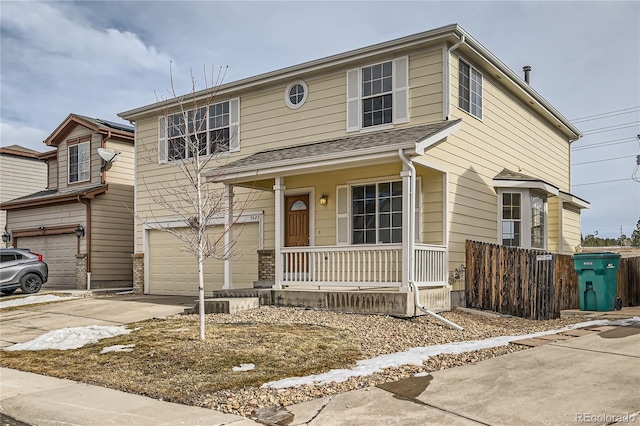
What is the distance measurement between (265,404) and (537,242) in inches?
429

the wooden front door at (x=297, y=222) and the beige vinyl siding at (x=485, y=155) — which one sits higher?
the beige vinyl siding at (x=485, y=155)

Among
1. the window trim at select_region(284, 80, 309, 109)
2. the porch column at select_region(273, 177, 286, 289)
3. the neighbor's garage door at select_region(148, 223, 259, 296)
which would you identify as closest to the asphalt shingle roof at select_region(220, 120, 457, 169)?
the porch column at select_region(273, 177, 286, 289)

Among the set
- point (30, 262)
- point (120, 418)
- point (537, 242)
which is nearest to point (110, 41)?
point (30, 262)

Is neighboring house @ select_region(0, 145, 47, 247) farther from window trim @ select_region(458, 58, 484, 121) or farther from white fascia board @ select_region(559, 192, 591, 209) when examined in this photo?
white fascia board @ select_region(559, 192, 591, 209)

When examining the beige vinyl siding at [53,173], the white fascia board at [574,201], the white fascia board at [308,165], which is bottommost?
the white fascia board at [574,201]

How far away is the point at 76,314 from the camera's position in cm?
1195

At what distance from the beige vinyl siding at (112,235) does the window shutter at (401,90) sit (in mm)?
10465

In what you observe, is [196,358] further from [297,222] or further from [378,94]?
[378,94]

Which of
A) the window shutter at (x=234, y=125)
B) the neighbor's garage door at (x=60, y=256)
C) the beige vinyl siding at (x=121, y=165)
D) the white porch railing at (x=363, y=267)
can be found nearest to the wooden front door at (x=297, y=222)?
the white porch railing at (x=363, y=267)

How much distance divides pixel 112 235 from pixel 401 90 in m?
11.8

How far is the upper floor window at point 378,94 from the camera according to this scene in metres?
12.1

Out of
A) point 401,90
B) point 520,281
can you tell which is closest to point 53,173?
point 401,90

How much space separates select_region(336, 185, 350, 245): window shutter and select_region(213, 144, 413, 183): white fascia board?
149 centimetres

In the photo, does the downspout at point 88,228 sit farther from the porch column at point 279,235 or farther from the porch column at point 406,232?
the porch column at point 406,232
